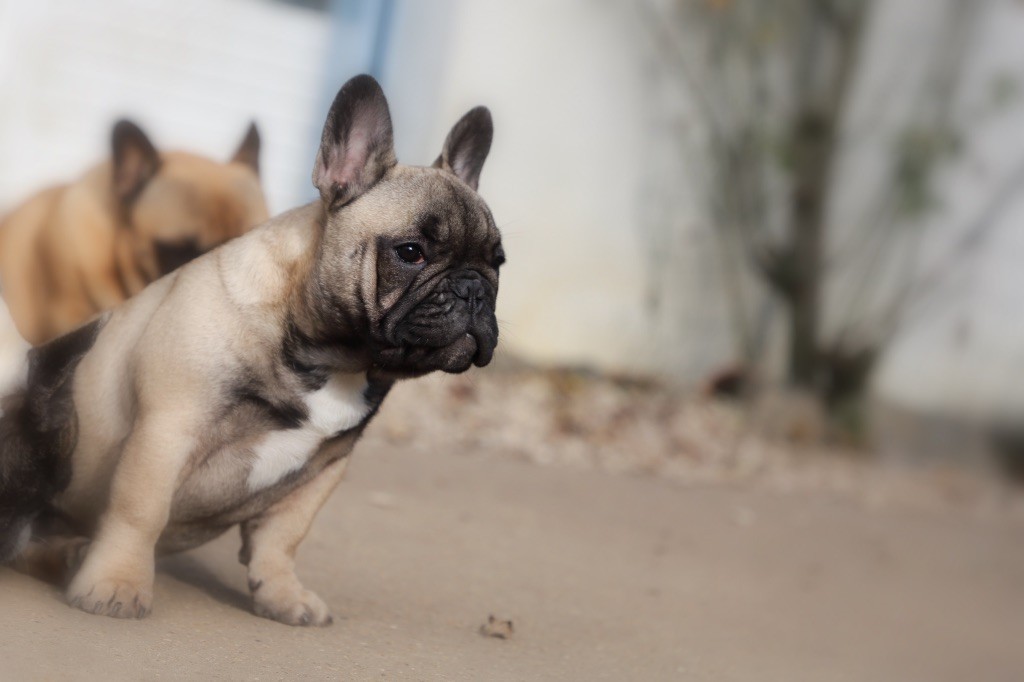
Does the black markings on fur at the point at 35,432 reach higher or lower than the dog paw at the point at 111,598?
higher

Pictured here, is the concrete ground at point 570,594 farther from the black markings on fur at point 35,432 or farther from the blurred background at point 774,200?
the blurred background at point 774,200

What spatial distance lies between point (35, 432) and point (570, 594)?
181 centimetres

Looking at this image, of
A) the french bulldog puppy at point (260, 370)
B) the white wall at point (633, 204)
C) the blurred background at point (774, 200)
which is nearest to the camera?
the french bulldog puppy at point (260, 370)

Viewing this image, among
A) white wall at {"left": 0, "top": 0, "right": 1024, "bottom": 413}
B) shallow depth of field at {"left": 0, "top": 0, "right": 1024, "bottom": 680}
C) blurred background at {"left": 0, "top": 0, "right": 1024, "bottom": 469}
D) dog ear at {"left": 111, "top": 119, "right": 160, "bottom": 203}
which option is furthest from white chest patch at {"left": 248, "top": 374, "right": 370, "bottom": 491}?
blurred background at {"left": 0, "top": 0, "right": 1024, "bottom": 469}

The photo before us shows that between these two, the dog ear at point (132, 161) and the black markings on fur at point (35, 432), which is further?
the dog ear at point (132, 161)

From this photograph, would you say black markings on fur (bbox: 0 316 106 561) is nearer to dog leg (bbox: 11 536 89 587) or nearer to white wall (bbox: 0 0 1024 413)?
dog leg (bbox: 11 536 89 587)

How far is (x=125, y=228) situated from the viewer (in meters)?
4.28

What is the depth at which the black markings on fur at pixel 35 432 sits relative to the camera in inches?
107

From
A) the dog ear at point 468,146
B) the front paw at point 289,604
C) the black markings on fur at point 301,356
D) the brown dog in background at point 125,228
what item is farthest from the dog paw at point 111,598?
the brown dog in background at point 125,228

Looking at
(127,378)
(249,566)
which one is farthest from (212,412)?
(249,566)

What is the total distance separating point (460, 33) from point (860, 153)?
3.07 m

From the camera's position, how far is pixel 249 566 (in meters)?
3.01

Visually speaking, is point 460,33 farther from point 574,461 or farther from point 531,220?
point 574,461

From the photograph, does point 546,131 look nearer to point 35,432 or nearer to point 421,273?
point 421,273
